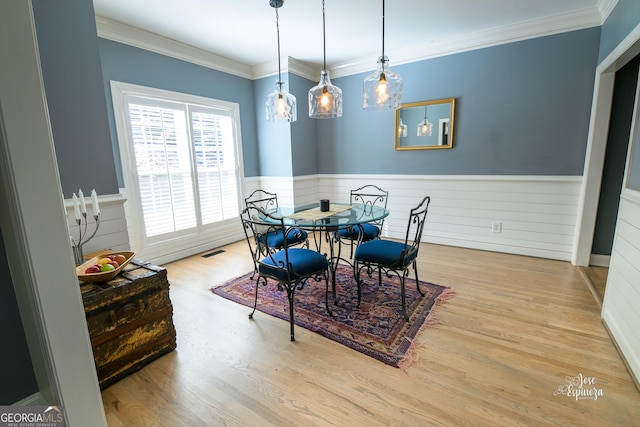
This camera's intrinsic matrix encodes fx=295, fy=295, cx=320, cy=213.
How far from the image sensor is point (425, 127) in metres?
3.88

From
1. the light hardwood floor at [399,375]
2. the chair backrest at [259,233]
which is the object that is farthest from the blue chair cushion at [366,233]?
the light hardwood floor at [399,375]

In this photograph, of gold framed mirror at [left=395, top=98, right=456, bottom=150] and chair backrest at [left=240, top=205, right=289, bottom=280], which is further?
gold framed mirror at [left=395, top=98, right=456, bottom=150]

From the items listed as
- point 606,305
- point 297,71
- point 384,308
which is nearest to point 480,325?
point 384,308

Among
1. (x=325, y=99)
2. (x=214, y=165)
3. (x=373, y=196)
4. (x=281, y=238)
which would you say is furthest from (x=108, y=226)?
(x=373, y=196)

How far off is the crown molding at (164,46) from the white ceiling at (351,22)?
62 millimetres

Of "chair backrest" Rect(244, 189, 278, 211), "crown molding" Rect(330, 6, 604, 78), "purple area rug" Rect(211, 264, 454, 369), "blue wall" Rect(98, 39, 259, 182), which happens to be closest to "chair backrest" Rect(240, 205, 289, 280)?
"purple area rug" Rect(211, 264, 454, 369)

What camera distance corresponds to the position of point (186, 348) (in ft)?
6.46

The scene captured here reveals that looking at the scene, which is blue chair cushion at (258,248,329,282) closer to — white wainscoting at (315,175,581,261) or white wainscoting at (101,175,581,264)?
white wainscoting at (101,175,581,264)

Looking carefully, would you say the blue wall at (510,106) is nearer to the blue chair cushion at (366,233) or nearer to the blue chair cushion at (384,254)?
the blue chair cushion at (366,233)

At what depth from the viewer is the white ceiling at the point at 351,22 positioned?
8.81ft

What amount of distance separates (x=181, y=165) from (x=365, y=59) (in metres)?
2.85

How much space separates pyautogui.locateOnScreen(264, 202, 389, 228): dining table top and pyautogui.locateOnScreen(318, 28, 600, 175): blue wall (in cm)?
169

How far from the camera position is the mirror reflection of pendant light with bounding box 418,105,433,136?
151 inches

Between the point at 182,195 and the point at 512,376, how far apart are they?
364 centimetres
